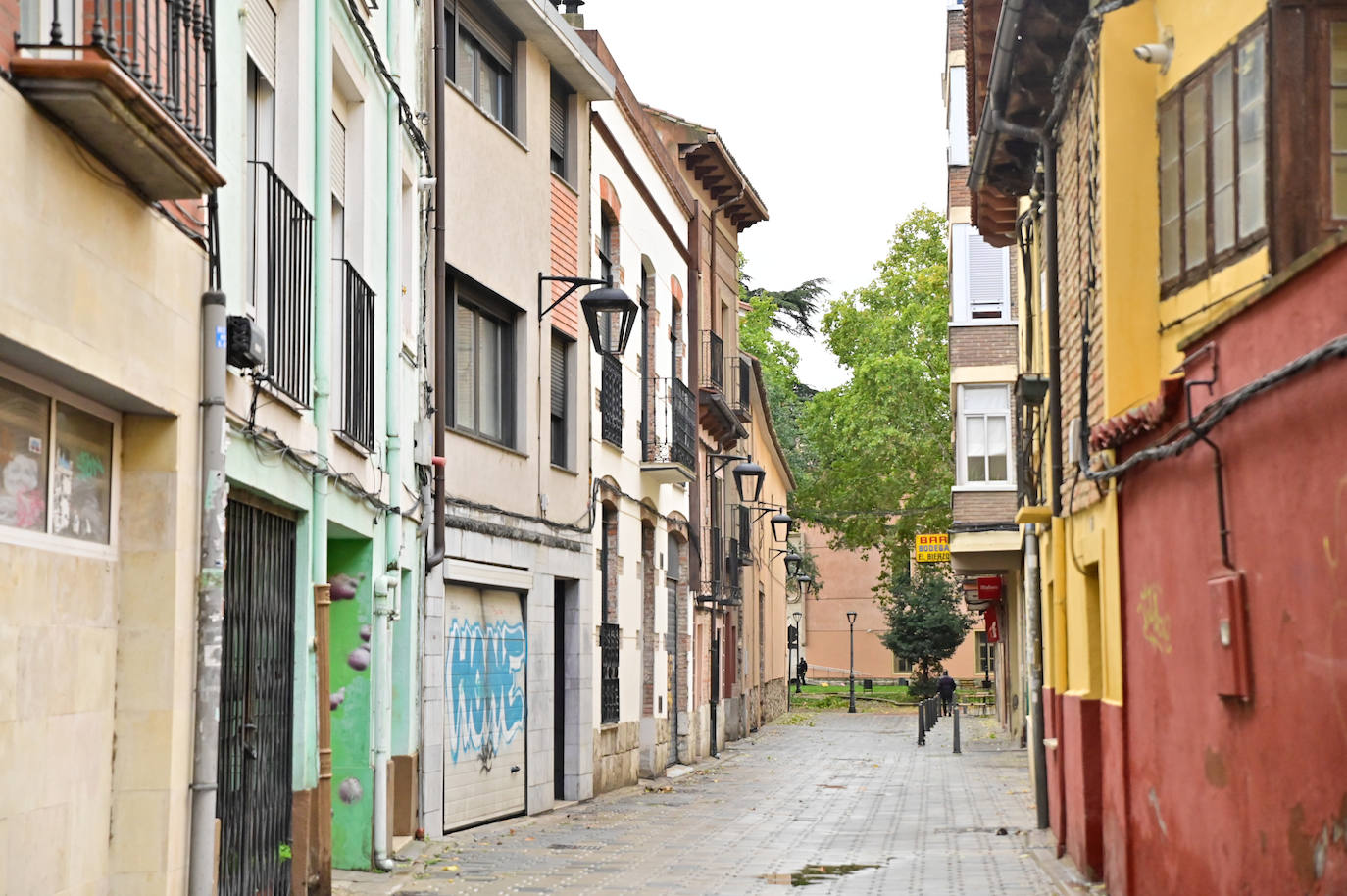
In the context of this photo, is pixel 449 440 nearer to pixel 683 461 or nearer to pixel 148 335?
pixel 148 335

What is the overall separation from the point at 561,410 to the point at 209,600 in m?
12.6

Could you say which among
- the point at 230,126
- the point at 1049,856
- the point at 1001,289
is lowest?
the point at 1049,856

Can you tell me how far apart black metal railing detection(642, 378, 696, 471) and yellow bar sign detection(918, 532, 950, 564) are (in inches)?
323

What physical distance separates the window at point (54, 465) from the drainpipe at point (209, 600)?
0.60 metres

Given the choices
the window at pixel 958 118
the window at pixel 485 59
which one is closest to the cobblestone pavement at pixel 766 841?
the window at pixel 485 59

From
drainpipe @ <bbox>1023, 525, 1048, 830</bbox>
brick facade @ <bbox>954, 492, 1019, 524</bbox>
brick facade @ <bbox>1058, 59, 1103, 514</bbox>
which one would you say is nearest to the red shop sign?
brick facade @ <bbox>954, 492, 1019, 524</bbox>

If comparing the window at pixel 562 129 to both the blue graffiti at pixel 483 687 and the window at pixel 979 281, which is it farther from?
the window at pixel 979 281

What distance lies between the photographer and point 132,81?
6305 mm

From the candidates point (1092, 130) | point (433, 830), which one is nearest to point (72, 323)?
point (1092, 130)

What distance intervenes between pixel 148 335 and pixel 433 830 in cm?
895

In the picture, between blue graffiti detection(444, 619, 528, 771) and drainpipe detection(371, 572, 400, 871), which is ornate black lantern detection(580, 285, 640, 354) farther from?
drainpipe detection(371, 572, 400, 871)

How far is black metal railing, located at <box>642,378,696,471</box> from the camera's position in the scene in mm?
25828

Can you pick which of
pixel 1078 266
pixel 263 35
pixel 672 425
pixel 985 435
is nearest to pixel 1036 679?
pixel 1078 266

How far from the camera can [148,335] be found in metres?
7.49
